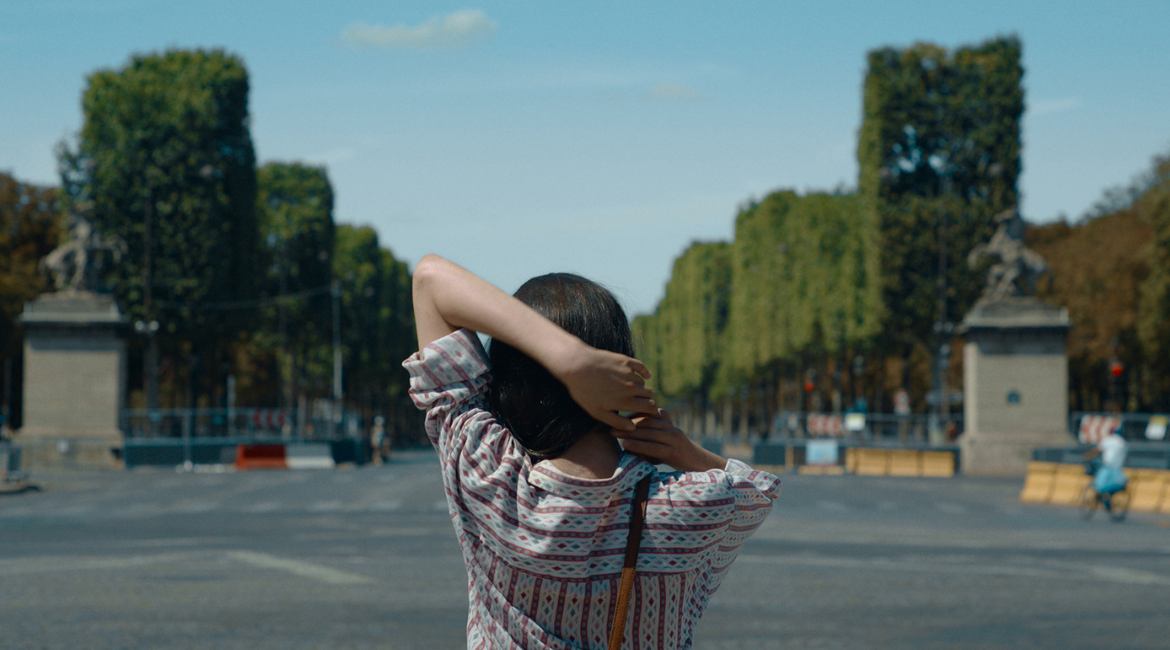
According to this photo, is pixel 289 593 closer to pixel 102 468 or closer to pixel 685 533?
pixel 685 533

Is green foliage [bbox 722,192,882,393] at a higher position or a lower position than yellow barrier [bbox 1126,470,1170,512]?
higher

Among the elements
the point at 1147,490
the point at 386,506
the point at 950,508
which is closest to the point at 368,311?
the point at 386,506

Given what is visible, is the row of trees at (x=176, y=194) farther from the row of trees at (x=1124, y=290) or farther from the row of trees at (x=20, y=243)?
the row of trees at (x=1124, y=290)

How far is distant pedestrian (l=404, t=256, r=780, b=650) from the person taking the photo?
2084 millimetres

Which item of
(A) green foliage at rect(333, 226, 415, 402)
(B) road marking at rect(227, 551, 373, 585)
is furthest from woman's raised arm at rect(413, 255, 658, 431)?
(A) green foliage at rect(333, 226, 415, 402)

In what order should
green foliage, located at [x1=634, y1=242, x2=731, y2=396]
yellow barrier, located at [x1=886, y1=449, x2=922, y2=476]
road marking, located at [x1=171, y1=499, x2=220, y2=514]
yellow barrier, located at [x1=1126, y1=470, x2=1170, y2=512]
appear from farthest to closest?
green foliage, located at [x1=634, y1=242, x2=731, y2=396] < yellow barrier, located at [x1=886, y1=449, x2=922, y2=476] < yellow barrier, located at [x1=1126, y1=470, x2=1170, y2=512] < road marking, located at [x1=171, y1=499, x2=220, y2=514]

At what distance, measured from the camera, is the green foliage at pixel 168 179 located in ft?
147

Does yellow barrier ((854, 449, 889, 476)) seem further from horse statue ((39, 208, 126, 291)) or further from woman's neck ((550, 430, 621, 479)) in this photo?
woman's neck ((550, 430, 621, 479))

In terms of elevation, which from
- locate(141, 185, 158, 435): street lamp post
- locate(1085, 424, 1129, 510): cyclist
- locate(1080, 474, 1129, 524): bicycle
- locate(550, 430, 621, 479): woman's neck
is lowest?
locate(1080, 474, 1129, 524): bicycle

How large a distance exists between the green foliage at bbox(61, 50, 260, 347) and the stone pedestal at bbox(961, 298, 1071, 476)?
24.4 m

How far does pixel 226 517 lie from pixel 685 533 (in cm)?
1906

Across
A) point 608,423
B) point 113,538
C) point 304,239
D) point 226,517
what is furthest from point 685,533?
point 304,239

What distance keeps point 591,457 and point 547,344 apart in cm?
20

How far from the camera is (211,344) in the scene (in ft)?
156
